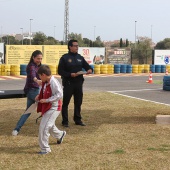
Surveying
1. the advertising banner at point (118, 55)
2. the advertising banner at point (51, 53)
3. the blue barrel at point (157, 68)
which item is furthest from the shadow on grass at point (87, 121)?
the advertising banner at point (118, 55)

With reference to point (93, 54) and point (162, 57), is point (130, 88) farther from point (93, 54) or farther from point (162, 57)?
point (162, 57)

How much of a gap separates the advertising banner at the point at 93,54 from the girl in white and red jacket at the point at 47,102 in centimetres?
2455

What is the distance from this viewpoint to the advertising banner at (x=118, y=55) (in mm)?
32812

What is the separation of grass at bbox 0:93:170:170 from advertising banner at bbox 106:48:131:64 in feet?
74.8

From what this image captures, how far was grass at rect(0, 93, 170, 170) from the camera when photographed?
5.41 meters

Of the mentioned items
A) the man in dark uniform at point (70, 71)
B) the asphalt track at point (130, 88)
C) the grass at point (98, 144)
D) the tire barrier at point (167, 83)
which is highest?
the man in dark uniform at point (70, 71)

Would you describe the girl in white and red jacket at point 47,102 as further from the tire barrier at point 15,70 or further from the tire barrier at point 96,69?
the tire barrier at point 96,69

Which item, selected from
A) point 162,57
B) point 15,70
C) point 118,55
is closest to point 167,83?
point 15,70

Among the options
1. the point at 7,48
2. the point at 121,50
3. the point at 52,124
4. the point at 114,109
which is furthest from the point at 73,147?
the point at 121,50

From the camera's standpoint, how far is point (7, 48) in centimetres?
2734

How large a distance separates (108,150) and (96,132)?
4.55ft

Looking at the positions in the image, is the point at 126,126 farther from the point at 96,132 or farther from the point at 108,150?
the point at 108,150

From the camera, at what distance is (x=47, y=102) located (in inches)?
237

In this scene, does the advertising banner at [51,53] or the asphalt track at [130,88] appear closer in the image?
the asphalt track at [130,88]
